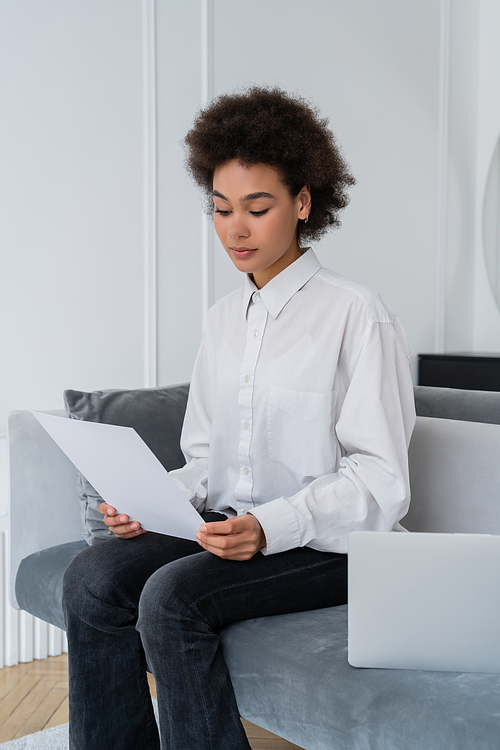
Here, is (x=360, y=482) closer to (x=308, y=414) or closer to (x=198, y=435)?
(x=308, y=414)

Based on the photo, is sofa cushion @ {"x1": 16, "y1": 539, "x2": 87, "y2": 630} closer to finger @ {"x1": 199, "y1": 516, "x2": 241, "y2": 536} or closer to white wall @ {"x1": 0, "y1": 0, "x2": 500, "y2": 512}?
white wall @ {"x1": 0, "y1": 0, "x2": 500, "y2": 512}

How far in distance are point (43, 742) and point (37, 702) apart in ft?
0.68

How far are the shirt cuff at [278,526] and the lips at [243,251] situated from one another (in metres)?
0.47

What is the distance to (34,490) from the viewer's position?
5.79ft

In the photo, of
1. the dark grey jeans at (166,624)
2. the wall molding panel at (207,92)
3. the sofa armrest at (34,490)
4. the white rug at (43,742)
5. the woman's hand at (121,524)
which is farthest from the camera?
the wall molding panel at (207,92)

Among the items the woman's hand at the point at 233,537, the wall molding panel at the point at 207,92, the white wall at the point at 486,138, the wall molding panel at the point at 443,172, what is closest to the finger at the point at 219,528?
the woman's hand at the point at 233,537

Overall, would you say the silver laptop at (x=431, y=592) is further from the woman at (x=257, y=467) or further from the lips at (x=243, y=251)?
the lips at (x=243, y=251)

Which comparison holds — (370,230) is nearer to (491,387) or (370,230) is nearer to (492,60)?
(491,387)

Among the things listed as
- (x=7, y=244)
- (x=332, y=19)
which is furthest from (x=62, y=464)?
(x=332, y=19)

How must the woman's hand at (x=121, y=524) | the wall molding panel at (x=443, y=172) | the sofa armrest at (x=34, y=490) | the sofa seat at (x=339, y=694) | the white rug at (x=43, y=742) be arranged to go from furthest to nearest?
1. the wall molding panel at (x=443, y=172)
2. the sofa armrest at (x=34, y=490)
3. the white rug at (x=43, y=742)
4. the woman's hand at (x=121, y=524)
5. the sofa seat at (x=339, y=694)

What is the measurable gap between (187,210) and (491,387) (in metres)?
1.44

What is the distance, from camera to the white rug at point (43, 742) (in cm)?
158

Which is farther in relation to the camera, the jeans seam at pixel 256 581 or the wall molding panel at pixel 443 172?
the wall molding panel at pixel 443 172

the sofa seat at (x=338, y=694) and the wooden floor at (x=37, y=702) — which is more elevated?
the sofa seat at (x=338, y=694)
